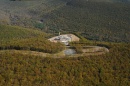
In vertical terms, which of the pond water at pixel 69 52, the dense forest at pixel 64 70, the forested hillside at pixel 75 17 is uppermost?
the pond water at pixel 69 52

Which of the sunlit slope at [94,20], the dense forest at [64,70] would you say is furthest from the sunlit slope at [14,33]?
the dense forest at [64,70]

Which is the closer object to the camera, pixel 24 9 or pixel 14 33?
pixel 14 33

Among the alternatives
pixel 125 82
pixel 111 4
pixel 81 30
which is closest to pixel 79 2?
pixel 111 4

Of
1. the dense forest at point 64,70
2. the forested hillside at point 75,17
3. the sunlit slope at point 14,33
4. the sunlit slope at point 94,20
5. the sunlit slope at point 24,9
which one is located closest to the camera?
the dense forest at point 64,70

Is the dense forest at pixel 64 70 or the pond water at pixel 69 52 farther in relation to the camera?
the pond water at pixel 69 52

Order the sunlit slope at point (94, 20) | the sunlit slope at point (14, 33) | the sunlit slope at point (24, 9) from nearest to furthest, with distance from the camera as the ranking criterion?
the sunlit slope at point (14, 33) < the sunlit slope at point (94, 20) < the sunlit slope at point (24, 9)

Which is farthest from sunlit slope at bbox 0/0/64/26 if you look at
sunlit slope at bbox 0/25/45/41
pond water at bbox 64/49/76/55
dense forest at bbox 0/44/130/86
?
dense forest at bbox 0/44/130/86

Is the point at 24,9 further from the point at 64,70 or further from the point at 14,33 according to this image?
the point at 64,70

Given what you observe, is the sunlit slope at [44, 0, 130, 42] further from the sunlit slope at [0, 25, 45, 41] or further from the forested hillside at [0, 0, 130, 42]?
the sunlit slope at [0, 25, 45, 41]

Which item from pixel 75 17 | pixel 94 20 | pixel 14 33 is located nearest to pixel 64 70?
pixel 14 33

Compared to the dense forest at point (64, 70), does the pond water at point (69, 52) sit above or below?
above

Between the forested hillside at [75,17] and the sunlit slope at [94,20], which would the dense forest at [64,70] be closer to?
the forested hillside at [75,17]
